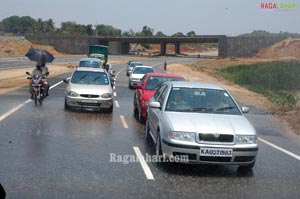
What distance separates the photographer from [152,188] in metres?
7.26

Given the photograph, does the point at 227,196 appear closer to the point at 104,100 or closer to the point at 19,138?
the point at 19,138

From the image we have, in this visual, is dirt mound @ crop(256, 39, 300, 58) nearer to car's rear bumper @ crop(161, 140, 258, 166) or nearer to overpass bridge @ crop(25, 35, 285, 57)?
overpass bridge @ crop(25, 35, 285, 57)

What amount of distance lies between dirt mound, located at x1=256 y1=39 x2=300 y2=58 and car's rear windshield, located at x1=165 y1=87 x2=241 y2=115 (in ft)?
333

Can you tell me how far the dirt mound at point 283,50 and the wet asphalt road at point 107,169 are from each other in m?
99.6

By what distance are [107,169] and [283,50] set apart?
Answer: 110 meters

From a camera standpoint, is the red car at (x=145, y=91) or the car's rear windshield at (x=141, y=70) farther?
the car's rear windshield at (x=141, y=70)

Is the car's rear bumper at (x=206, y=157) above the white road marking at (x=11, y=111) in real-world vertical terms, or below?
above

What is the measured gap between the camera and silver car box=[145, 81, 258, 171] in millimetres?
8188

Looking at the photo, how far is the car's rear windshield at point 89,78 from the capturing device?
17.8 meters

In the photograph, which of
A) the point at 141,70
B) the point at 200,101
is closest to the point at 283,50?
the point at 141,70

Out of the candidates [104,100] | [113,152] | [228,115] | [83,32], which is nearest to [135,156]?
[113,152]

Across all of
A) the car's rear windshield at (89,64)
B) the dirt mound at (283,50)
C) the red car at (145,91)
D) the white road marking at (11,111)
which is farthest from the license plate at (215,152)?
the dirt mound at (283,50)

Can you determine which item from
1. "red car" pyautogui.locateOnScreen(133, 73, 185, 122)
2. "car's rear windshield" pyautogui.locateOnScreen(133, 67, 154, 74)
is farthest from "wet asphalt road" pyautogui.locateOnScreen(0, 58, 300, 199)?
"car's rear windshield" pyautogui.locateOnScreen(133, 67, 154, 74)

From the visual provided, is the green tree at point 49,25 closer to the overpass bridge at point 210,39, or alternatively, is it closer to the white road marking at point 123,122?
the overpass bridge at point 210,39
